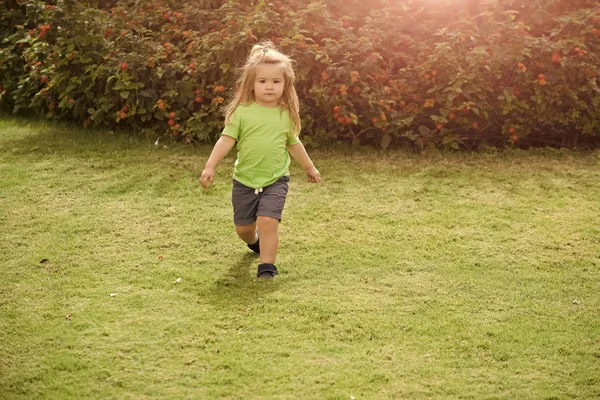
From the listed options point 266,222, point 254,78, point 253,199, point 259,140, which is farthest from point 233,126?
point 266,222

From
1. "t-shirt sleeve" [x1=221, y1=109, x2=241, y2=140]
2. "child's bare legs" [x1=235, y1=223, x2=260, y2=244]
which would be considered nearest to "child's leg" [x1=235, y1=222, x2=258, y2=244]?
"child's bare legs" [x1=235, y1=223, x2=260, y2=244]

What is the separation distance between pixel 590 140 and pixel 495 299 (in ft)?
10.9

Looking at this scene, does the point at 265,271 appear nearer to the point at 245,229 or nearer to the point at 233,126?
the point at 245,229

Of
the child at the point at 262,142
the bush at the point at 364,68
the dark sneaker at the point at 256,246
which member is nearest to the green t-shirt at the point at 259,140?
the child at the point at 262,142

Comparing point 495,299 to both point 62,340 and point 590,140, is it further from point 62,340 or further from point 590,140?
point 590,140

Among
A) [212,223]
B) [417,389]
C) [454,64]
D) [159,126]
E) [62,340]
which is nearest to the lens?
[417,389]

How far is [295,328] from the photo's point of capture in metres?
3.71

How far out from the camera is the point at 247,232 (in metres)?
4.46

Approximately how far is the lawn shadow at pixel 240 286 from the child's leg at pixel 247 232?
13 cm

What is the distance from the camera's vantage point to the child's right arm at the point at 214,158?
164 inches

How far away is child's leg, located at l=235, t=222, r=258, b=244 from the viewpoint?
4.43 metres

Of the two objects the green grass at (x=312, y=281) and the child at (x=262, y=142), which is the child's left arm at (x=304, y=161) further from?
the green grass at (x=312, y=281)

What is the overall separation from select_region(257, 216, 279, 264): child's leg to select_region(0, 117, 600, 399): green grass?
13 cm

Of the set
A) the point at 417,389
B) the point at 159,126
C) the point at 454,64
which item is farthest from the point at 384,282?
the point at 159,126
